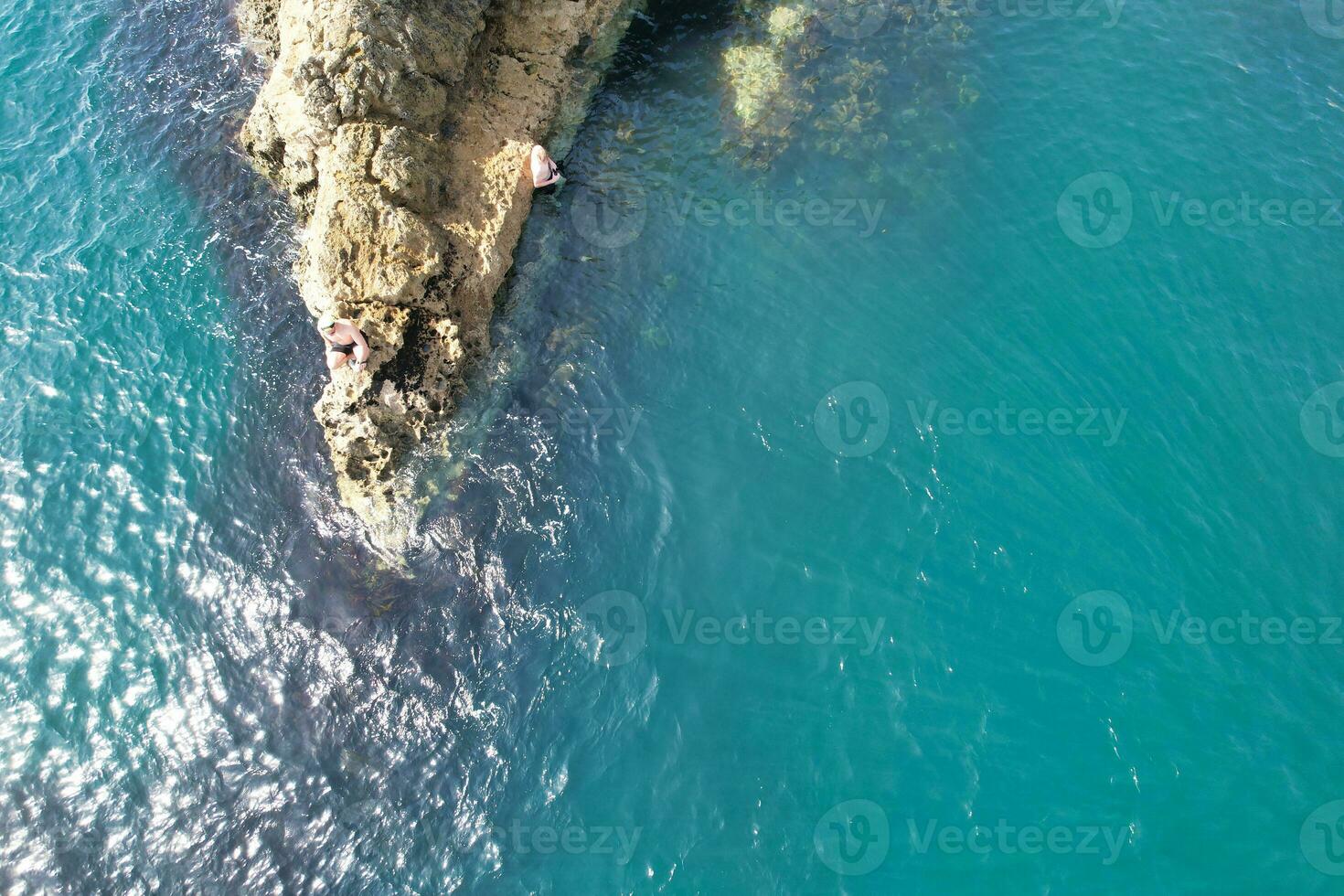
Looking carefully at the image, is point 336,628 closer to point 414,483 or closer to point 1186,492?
point 414,483

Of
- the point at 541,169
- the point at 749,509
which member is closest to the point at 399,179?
the point at 541,169

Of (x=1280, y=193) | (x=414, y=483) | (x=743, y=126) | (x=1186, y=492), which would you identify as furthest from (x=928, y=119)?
(x=414, y=483)

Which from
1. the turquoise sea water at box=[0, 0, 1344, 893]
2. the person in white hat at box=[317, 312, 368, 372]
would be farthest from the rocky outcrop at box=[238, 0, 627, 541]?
the turquoise sea water at box=[0, 0, 1344, 893]

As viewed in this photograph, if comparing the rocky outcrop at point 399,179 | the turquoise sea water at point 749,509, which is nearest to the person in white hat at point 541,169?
the rocky outcrop at point 399,179

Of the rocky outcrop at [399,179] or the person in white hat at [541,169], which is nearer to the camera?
the rocky outcrop at [399,179]

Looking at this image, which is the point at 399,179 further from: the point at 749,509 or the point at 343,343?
the point at 749,509

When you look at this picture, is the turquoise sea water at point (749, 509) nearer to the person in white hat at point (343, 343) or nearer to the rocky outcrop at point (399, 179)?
the rocky outcrop at point (399, 179)
